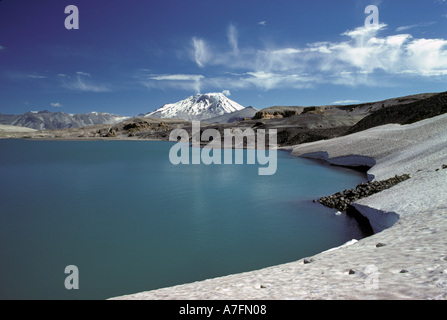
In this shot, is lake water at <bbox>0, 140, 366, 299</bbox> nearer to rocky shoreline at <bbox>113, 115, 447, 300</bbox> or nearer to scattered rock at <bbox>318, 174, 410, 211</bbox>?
scattered rock at <bbox>318, 174, 410, 211</bbox>

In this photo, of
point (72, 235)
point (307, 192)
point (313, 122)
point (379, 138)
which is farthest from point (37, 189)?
point (313, 122)

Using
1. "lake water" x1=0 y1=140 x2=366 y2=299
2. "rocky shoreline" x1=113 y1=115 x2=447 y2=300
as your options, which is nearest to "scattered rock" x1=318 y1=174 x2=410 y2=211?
"lake water" x1=0 y1=140 x2=366 y2=299

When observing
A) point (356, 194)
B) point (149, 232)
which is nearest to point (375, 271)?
point (149, 232)

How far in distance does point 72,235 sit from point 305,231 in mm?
8710

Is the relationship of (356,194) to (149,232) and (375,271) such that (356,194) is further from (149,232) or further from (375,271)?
(375,271)

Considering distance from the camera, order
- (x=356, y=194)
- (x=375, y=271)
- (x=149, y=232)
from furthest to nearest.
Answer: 1. (x=356, y=194)
2. (x=149, y=232)
3. (x=375, y=271)

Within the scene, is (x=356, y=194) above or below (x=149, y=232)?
above

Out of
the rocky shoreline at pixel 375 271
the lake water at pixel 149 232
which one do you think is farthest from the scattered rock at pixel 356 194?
the rocky shoreline at pixel 375 271

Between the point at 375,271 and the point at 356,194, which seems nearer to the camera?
the point at 375,271

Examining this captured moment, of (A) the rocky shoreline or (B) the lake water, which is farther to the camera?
(B) the lake water

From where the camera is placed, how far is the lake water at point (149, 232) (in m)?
7.85

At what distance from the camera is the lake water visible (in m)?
7.85

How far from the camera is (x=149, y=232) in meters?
11.3

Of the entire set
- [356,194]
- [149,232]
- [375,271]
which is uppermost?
[356,194]
